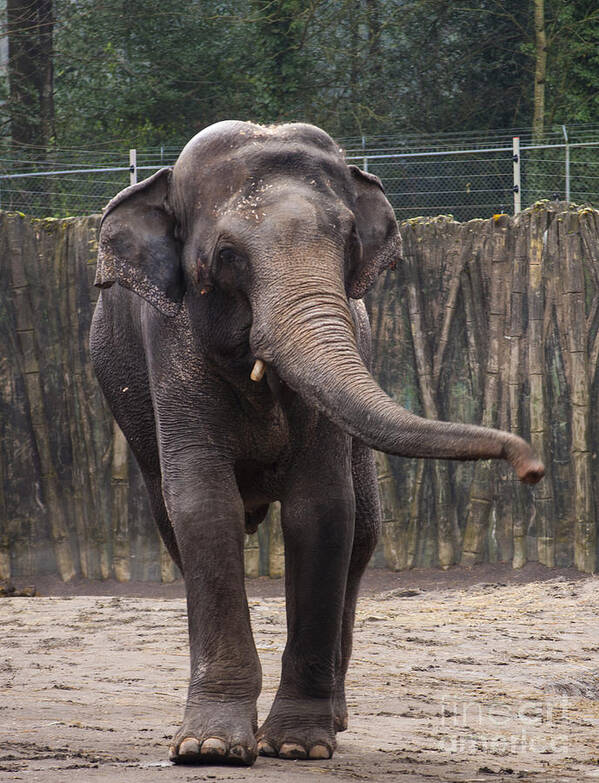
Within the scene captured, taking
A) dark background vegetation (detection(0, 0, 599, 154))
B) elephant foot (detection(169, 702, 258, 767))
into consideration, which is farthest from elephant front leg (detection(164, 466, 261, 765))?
dark background vegetation (detection(0, 0, 599, 154))

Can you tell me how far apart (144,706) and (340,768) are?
4.67 ft

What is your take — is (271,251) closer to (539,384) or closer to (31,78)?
(539,384)

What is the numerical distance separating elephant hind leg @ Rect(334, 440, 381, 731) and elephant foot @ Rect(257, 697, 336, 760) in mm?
591

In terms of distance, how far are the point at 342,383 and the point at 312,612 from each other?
1035 millimetres

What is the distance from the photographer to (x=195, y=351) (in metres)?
4.25

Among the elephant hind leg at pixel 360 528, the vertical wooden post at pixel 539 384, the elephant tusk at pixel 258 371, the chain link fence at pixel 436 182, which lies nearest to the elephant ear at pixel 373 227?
the elephant tusk at pixel 258 371

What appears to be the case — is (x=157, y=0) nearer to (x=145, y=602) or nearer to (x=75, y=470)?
(x=75, y=470)

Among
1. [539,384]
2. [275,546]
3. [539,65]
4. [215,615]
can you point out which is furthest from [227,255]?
[539,65]

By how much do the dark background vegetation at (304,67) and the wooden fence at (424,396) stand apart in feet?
36.1

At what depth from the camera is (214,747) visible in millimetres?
3926

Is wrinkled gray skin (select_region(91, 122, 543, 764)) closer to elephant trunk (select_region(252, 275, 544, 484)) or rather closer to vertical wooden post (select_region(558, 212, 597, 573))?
elephant trunk (select_region(252, 275, 544, 484))

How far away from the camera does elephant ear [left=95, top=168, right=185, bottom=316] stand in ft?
13.9

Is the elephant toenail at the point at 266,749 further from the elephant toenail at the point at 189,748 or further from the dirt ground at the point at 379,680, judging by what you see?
the elephant toenail at the point at 189,748

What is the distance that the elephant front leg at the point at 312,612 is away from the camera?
13.9ft
